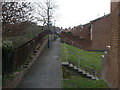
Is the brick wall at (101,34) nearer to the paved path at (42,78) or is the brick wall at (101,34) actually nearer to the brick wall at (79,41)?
the brick wall at (79,41)

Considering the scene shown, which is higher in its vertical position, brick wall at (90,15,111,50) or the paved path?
brick wall at (90,15,111,50)

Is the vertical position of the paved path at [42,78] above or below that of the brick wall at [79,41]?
below

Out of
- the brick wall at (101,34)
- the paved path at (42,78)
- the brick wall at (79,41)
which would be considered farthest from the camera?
the brick wall at (79,41)

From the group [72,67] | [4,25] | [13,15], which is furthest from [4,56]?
[72,67]

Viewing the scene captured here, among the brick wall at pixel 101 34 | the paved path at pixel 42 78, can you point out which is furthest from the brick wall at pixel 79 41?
the paved path at pixel 42 78

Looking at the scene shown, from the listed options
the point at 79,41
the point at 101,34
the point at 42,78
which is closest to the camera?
the point at 42,78

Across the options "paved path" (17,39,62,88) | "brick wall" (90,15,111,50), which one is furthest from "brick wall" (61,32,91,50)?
"paved path" (17,39,62,88)

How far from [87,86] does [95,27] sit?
21906 millimetres

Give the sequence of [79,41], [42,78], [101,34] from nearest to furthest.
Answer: [42,78] → [101,34] → [79,41]

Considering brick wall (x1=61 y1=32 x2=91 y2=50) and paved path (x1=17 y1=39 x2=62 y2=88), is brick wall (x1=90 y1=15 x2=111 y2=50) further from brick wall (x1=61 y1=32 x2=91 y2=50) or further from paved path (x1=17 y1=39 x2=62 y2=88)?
paved path (x1=17 y1=39 x2=62 y2=88)

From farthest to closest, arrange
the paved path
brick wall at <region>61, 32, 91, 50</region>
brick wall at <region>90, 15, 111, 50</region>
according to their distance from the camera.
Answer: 1. brick wall at <region>61, 32, 91, 50</region>
2. brick wall at <region>90, 15, 111, 50</region>
3. the paved path

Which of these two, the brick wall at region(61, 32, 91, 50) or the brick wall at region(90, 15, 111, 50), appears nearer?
the brick wall at region(90, 15, 111, 50)

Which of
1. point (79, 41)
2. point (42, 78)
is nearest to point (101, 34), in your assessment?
point (79, 41)

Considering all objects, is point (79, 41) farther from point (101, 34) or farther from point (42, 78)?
point (42, 78)
